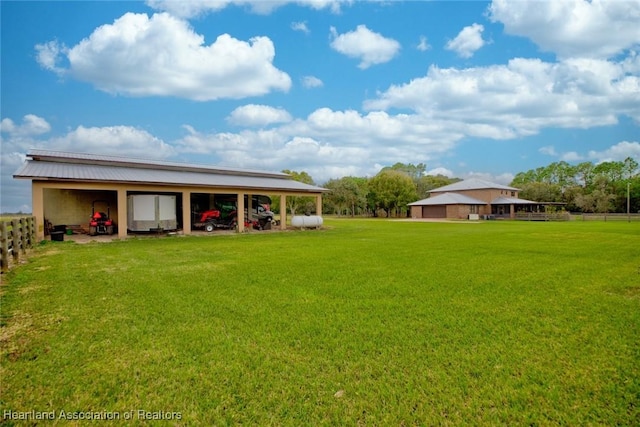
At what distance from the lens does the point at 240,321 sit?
18.5 ft

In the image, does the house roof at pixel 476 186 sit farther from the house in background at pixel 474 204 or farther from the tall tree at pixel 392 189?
the tall tree at pixel 392 189

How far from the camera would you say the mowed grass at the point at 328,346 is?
338 cm

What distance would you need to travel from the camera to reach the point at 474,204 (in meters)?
56.7

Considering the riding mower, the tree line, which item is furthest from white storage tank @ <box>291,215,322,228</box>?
the tree line

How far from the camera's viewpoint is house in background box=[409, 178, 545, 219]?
55.2m

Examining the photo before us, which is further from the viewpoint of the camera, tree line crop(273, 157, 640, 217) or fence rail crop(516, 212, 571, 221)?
tree line crop(273, 157, 640, 217)

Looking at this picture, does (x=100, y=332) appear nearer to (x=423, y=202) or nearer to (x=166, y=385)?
(x=166, y=385)

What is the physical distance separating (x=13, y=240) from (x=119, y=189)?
341 inches

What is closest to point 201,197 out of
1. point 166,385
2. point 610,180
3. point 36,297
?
point 36,297

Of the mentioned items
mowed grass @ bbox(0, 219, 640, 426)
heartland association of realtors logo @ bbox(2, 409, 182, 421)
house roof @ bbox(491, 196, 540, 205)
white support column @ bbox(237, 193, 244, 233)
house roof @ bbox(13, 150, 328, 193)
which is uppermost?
house roof @ bbox(13, 150, 328, 193)

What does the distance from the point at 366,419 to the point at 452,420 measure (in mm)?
733

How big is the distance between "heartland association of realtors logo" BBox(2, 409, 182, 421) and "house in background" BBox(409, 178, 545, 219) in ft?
180

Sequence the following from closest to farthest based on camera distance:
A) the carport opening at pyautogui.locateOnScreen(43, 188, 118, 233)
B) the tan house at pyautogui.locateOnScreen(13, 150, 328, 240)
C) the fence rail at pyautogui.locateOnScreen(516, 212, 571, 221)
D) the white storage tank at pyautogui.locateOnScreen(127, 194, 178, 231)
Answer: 1. the tan house at pyautogui.locateOnScreen(13, 150, 328, 240)
2. the white storage tank at pyautogui.locateOnScreen(127, 194, 178, 231)
3. the carport opening at pyautogui.locateOnScreen(43, 188, 118, 233)
4. the fence rail at pyautogui.locateOnScreen(516, 212, 571, 221)

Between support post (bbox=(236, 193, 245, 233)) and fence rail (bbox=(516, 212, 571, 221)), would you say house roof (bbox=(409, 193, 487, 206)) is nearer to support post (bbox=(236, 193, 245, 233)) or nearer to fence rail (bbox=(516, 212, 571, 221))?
fence rail (bbox=(516, 212, 571, 221))
